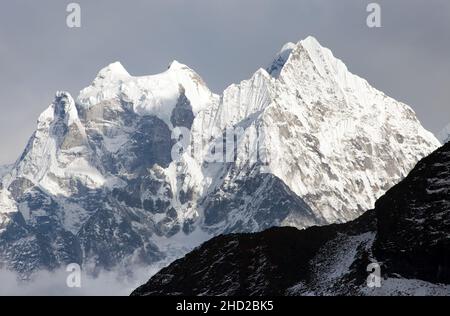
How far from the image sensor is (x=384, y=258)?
17712cm

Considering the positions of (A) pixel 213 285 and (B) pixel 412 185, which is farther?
(A) pixel 213 285

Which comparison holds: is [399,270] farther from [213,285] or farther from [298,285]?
[213,285]

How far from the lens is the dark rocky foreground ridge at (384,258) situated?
553 ft

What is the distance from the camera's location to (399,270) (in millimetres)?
173125

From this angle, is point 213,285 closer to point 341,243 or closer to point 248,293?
point 248,293

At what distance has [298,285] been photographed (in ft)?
609

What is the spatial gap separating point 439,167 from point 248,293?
119 ft

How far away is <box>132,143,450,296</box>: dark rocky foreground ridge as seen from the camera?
168500 mm
